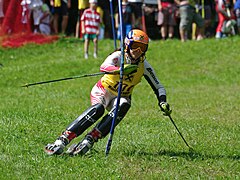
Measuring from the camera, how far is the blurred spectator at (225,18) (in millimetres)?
22484

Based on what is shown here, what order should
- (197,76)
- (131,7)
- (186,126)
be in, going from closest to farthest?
1. (186,126)
2. (197,76)
3. (131,7)

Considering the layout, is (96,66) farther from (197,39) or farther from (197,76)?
(197,39)

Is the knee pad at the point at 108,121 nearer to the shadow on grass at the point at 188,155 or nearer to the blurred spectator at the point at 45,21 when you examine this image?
the shadow on grass at the point at 188,155

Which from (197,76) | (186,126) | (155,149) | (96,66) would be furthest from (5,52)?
(155,149)

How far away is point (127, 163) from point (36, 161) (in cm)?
106

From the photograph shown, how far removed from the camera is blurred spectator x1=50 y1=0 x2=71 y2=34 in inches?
944

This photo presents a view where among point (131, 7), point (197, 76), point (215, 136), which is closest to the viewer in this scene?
point (215, 136)

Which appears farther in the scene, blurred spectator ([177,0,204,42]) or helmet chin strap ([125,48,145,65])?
blurred spectator ([177,0,204,42])

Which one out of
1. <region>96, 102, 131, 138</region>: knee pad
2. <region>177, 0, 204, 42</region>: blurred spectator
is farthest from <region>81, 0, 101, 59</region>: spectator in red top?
<region>96, 102, 131, 138</region>: knee pad

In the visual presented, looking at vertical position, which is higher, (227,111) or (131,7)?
(131,7)

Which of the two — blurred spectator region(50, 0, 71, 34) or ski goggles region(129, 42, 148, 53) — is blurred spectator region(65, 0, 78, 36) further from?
ski goggles region(129, 42, 148, 53)

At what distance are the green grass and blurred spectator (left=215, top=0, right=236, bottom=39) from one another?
2.92ft

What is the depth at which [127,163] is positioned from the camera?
25.6 feet

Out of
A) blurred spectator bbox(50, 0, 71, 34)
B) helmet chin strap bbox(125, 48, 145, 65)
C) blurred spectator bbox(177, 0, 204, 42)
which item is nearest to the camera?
helmet chin strap bbox(125, 48, 145, 65)
